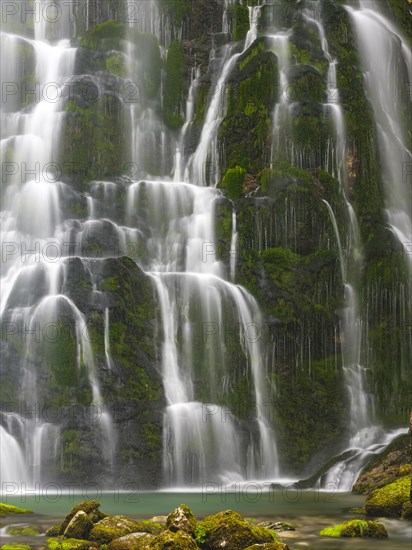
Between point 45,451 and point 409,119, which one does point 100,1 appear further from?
point 45,451

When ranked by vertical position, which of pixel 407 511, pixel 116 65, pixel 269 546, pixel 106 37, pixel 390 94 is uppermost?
pixel 106 37

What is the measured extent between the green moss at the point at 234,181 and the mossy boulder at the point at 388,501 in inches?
657

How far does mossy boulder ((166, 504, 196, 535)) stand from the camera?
434 inches

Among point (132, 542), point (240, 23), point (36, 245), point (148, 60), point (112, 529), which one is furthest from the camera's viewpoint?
point (240, 23)

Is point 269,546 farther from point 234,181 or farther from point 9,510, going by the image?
point 234,181

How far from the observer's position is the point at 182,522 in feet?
36.7

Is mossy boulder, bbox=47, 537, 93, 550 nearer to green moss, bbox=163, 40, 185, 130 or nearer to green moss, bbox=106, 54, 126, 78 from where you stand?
green moss, bbox=163, 40, 185, 130

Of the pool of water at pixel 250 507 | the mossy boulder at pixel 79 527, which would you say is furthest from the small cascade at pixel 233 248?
the mossy boulder at pixel 79 527

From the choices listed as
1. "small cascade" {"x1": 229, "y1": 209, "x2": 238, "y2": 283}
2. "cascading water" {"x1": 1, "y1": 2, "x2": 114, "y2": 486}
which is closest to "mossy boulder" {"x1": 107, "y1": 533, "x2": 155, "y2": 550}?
"cascading water" {"x1": 1, "y1": 2, "x2": 114, "y2": 486}

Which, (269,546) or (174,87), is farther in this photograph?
(174,87)

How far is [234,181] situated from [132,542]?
21.1 metres

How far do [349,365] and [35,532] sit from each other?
1578 centimetres

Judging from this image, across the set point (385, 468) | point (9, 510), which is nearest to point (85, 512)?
point (9, 510)

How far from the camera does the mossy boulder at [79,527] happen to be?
11.6 metres
